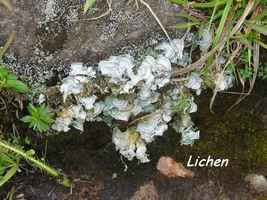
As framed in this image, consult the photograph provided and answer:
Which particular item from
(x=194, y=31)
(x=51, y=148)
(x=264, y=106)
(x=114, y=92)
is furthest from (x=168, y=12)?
(x=51, y=148)

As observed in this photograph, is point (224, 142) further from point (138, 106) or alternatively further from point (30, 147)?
point (30, 147)

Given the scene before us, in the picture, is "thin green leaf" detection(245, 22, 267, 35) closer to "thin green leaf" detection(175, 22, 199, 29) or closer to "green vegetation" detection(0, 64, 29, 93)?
"thin green leaf" detection(175, 22, 199, 29)

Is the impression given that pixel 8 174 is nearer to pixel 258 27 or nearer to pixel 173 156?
pixel 173 156

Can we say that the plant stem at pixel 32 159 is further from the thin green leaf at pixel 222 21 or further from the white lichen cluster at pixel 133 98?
the thin green leaf at pixel 222 21

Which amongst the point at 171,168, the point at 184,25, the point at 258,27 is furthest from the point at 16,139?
the point at 258,27

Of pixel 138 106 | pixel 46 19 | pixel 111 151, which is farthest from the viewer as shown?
pixel 111 151

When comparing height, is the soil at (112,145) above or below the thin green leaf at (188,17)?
below

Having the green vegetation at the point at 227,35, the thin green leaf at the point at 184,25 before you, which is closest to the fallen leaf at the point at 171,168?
the green vegetation at the point at 227,35
